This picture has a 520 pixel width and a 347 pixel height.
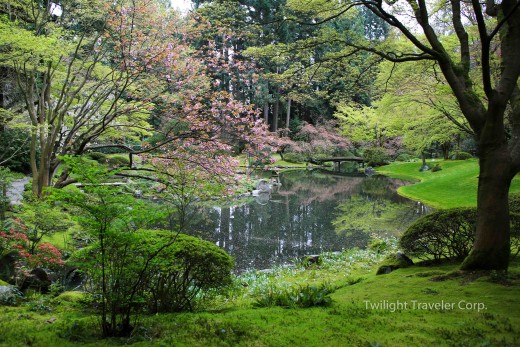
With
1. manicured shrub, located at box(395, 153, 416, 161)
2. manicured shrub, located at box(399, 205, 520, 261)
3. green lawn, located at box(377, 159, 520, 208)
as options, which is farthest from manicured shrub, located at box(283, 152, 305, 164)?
manicured shrub, located at box(399, 205, 520, 261)

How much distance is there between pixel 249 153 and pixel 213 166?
959 millimetres

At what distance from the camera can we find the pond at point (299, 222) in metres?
10.6

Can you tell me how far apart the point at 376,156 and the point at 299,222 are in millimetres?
25789

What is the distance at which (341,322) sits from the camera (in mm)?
3379

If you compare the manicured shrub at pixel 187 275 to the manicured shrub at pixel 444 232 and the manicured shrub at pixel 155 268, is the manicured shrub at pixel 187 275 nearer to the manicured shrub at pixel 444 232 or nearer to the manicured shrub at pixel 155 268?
the manicured shrub at pixel 155 268

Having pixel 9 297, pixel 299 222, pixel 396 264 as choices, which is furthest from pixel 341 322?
pixel 299 222

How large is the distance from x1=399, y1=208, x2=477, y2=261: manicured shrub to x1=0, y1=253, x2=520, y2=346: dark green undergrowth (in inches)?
45.1

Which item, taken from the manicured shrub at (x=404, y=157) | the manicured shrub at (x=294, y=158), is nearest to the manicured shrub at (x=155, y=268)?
the manicured shrub at (x=294, y=158)

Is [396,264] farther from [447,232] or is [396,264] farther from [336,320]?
[336,320]

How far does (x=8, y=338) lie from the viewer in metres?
2.75

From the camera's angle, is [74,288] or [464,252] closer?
[464,252]

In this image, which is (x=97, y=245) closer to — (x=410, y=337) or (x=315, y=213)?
(x=410, y=337)

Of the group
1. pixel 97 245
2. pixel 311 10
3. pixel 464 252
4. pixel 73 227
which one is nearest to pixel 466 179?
pixel 464 252

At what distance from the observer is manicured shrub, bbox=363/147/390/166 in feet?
124
